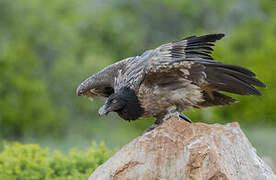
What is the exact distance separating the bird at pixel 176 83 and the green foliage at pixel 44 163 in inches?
55.6

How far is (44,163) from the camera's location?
6.63 m

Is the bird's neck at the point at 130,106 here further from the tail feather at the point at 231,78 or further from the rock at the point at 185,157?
the tail feather at the point at 231,78

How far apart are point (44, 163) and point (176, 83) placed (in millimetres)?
2574

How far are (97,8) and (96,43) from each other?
12.9 feet

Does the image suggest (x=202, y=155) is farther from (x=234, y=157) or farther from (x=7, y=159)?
(x=7, y=159)

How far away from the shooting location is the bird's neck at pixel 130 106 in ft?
17.7

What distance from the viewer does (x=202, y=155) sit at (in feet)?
14.4

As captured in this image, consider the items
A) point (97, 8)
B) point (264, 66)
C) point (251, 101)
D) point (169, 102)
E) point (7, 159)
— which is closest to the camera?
point (169, 102)

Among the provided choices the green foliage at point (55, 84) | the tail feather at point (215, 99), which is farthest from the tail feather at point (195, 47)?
the green foliage at point (55, 84)

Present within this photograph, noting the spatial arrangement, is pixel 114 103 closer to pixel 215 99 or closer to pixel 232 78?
A: pixel 215 99

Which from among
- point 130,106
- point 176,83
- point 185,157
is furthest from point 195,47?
point 185,157

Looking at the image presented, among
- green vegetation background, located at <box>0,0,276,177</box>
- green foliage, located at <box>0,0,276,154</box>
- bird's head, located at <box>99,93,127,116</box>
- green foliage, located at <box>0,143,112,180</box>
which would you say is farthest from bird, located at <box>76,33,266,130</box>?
green foliage, located at <box>0,0,276,154</box>

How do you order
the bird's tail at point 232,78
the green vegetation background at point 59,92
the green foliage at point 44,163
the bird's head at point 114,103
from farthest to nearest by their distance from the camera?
the green vegetation background at point 59,92
the green foliage at point 44,163
the bird's head at point 114,103
the bird's tail at point 232,78

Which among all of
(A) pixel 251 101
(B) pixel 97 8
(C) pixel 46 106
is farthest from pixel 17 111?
(B) pixel 97 8
